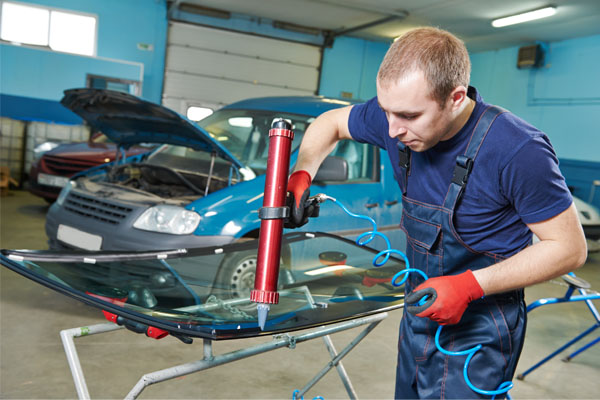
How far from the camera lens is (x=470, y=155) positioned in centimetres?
130

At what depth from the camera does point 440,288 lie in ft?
3.93

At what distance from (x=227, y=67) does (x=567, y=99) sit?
7.18 metres

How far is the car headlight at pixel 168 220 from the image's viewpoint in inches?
121

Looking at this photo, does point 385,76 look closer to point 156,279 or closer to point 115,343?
point 156,279

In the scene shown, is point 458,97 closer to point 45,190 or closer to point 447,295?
point 447,295

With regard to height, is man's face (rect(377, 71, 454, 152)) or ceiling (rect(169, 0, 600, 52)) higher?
ceiling (rect(169, 0, 600, 52))

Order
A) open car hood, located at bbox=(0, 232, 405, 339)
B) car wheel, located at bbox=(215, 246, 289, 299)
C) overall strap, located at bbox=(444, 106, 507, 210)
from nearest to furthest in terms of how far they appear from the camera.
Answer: overall strap, located at bbox=(444, 106, 507, 210), open car hood, located at bbox=(0, 232, 405, 339), car wheel, located at bbox=(215, 246, 289, 299)

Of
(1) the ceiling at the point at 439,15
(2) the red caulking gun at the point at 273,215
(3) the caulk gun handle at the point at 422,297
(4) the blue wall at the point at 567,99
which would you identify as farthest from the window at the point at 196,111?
(3) the caulk gun handle at the point at 422,297

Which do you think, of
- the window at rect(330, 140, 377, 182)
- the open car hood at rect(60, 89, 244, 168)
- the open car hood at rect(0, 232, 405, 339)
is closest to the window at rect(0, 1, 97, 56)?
the open car hood at rect(60, 89, 244, 168)

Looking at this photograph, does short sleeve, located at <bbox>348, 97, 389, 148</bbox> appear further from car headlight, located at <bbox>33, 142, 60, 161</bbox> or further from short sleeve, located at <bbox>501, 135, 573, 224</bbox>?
car headlight, located at <bbox>33, 142, 60, 161</bbox>

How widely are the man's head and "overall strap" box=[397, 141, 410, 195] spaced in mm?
200

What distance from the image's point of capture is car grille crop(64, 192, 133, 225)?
319 cm

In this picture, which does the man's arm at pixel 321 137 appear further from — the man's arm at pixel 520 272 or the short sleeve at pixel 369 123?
the man's arm at pixel 520 272

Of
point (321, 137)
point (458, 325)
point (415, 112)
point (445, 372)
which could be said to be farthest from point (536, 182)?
point (321, 137)
